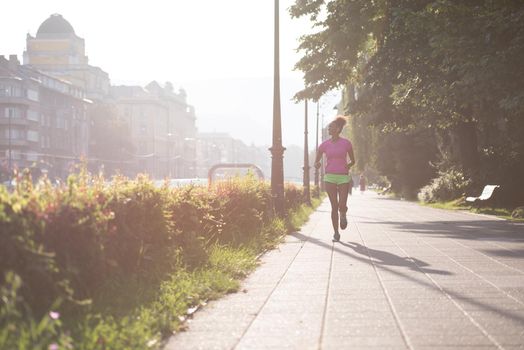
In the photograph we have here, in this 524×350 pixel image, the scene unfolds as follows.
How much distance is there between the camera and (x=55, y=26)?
120 meters

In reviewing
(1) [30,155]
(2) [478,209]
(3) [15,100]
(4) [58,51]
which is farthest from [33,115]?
(2) [478,209]

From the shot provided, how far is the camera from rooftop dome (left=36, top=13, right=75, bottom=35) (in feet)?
392

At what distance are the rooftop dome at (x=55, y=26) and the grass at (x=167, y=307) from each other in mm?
119409

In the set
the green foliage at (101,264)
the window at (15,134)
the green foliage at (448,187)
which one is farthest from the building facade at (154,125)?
the green foliage at (101,264)

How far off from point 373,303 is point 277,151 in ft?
34.7

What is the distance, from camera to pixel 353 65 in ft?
85.5

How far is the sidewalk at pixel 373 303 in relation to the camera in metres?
4.52

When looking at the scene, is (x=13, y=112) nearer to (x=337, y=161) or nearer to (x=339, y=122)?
(x=339, y=122)

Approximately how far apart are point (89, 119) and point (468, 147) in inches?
3565

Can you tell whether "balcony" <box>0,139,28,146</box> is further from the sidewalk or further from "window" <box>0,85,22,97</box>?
the sidewalk

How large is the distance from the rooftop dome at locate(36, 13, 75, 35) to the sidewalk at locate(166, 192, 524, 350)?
118390 mm

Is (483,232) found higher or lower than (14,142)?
lower

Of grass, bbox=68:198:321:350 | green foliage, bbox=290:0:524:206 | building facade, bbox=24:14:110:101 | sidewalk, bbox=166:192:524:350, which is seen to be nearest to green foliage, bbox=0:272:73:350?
grass, bbox=68:198:321:350

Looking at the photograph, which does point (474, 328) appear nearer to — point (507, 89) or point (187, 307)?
point (187, 307)
